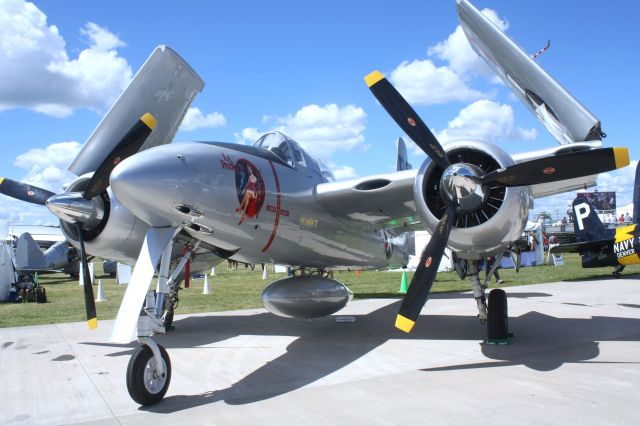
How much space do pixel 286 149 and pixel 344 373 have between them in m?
4.08

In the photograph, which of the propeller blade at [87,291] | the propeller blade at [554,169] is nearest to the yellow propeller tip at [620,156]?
the propeller blade at [554,169]

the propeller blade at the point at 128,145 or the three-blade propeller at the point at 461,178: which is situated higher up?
the propeller blade at the point at 128,145

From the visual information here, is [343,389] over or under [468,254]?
under

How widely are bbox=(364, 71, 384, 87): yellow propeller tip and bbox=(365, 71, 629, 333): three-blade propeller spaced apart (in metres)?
0.98

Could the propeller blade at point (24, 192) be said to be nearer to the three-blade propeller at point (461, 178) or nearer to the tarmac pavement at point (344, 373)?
the tarmac pavement at point (344, 373)

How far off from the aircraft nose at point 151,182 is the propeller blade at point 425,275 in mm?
3313

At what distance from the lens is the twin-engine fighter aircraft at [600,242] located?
19812 millimetres

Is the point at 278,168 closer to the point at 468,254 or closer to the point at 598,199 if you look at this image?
the point at 468,254

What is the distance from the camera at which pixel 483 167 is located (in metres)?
7.55

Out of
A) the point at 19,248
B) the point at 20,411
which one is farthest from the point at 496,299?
the point at 19,248

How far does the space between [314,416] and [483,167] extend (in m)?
4.59

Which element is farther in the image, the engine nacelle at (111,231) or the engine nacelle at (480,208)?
the engine nacelle at (111,231)

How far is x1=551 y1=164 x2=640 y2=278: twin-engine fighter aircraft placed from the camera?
1981 centimetres

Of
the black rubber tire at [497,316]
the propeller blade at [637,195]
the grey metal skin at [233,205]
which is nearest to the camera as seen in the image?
the grey metal skin at [233,205]
